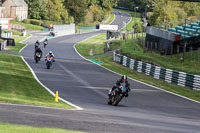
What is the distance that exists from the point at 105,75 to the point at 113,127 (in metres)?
25.1

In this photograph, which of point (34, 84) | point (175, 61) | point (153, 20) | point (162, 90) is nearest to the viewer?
point (34, 84)

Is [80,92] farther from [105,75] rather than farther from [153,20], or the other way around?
[153,20]

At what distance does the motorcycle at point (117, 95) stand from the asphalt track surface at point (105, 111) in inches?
14.4

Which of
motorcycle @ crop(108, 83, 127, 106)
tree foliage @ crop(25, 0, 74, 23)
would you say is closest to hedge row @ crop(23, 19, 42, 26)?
tree foliage @ crop(25, 0, 74, 23)

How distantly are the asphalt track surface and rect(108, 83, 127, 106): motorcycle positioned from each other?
37 centimetres

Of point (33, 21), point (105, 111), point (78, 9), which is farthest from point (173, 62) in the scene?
point (78, 9)

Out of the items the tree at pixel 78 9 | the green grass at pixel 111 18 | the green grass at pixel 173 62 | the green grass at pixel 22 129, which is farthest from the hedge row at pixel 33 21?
the green grass at pixel 22 129

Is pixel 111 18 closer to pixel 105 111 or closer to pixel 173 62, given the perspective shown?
pixel 173 62

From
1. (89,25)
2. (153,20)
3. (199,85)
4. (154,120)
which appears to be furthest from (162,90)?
(89,25)

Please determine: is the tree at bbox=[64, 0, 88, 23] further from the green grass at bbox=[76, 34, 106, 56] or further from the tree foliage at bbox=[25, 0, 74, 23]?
the green grass at bbox=[76, 34, 106, 56]

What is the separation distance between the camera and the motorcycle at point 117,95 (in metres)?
20.2

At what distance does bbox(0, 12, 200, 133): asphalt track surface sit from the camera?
13.1 m

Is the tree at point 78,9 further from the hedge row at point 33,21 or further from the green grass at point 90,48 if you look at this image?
the green grass at point 90,48

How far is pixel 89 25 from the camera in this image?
516 feet
